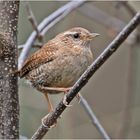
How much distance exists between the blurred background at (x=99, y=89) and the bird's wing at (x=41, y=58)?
0.36m

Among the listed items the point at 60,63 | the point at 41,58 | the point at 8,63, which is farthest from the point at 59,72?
the point at 8,63

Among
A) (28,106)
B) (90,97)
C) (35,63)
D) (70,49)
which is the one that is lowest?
(90,97)

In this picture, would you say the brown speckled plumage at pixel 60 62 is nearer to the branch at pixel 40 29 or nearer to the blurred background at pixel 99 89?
the branch at pixel 40 29

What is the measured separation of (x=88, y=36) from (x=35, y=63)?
385 mm

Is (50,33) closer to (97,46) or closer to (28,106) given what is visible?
(97,46)

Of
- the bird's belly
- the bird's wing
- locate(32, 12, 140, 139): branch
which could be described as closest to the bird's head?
the bird's wing

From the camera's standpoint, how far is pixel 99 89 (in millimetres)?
5391

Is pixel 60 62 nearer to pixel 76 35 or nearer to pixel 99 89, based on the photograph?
pixel 76 35

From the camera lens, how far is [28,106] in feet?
13.7

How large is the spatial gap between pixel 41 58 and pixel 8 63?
0.92 m

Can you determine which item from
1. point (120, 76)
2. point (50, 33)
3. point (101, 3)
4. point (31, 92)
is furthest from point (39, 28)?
point (120, 76)

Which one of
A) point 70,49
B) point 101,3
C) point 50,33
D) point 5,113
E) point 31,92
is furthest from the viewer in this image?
point 101,3

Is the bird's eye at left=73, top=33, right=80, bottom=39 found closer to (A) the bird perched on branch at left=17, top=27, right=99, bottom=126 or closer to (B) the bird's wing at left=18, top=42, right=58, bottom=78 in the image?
(A) the bird perched on branch at left=17, top=27, right=99, bottom=126

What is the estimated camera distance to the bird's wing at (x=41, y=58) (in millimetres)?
2783
